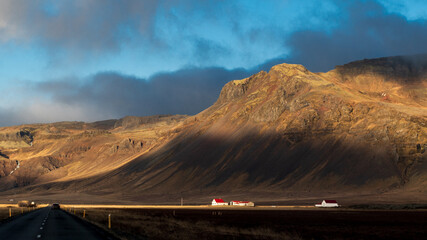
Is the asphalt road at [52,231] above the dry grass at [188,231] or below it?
above

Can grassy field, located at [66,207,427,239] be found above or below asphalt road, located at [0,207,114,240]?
below

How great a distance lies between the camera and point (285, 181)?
174 meters

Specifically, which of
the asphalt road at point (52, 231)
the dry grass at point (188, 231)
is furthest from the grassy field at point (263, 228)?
the asphalt road at point (52, 231)

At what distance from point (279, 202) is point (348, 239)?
10818 cm

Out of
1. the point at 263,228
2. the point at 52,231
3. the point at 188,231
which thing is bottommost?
the point at 263,228

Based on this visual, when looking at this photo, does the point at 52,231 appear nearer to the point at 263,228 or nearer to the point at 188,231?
the point at 188,231

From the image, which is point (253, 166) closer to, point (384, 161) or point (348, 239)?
point (384, 161)

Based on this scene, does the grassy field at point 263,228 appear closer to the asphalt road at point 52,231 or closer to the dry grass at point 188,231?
the dry grass at point 188,231

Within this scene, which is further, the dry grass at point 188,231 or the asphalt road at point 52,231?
the dry grass at point 188,231

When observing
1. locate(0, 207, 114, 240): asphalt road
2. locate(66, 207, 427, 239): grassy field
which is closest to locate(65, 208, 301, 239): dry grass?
locate(66, 207, 427, 239): grassy field

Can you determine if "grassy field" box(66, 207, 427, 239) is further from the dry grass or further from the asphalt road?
the asphalt road

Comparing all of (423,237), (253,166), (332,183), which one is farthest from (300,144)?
(423,237)

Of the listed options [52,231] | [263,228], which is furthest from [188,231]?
[52,231]

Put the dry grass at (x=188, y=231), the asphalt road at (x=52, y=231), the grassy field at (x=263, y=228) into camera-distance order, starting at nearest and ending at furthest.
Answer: the asphalt road at (x=52, y=231), the dry grass at (x=188, y=231), the grassy field at (x=263, y=228)
